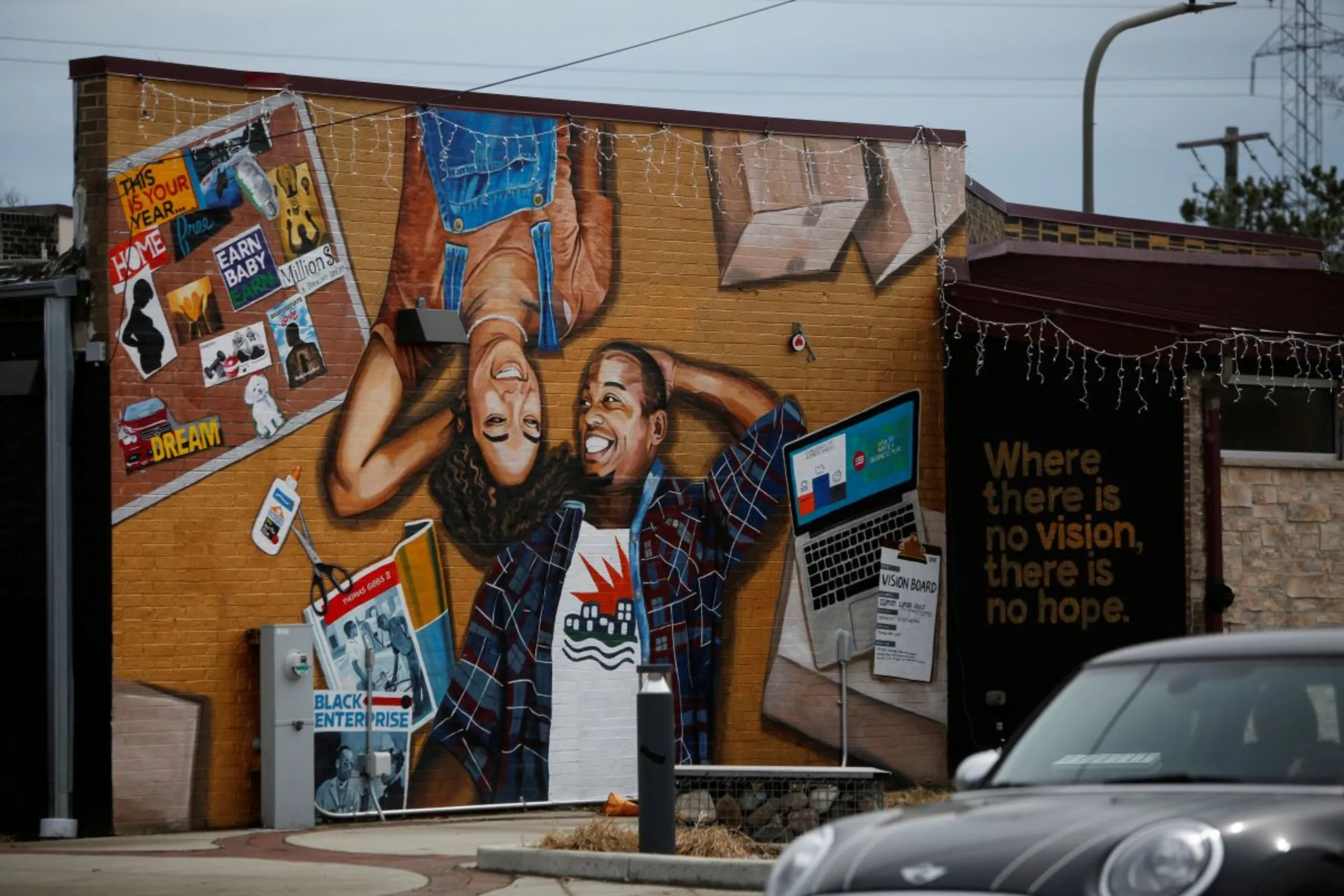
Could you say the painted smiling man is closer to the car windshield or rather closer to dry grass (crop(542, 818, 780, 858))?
dry grass (crop(542, 818, 780, 858))

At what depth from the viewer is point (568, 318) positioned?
1527 centimetres

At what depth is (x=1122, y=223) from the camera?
69.9 feet

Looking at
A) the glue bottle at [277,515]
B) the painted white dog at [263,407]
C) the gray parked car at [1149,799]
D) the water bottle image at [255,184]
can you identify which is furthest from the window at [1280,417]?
the gray parked car at [1149,799]

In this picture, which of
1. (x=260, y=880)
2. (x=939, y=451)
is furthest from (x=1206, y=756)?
(x=939, y=451)

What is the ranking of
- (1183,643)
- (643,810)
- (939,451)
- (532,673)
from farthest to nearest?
(939,451) < (532,673) < (643,810) < (1183,643)

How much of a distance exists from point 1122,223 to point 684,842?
43.5 ft

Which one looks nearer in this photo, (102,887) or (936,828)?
(936,828)

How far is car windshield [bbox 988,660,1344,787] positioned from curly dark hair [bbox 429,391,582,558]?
8969mm

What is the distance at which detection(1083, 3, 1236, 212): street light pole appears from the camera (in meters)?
20.6

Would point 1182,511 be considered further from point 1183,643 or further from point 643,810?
point 1183,643

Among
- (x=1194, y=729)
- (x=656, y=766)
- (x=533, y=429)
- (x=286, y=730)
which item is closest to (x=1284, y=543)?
(x=533, y=429)

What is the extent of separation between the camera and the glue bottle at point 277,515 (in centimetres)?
1404

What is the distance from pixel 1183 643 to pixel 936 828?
4.52 feet

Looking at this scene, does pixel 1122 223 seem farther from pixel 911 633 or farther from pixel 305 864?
pixel 305 864
